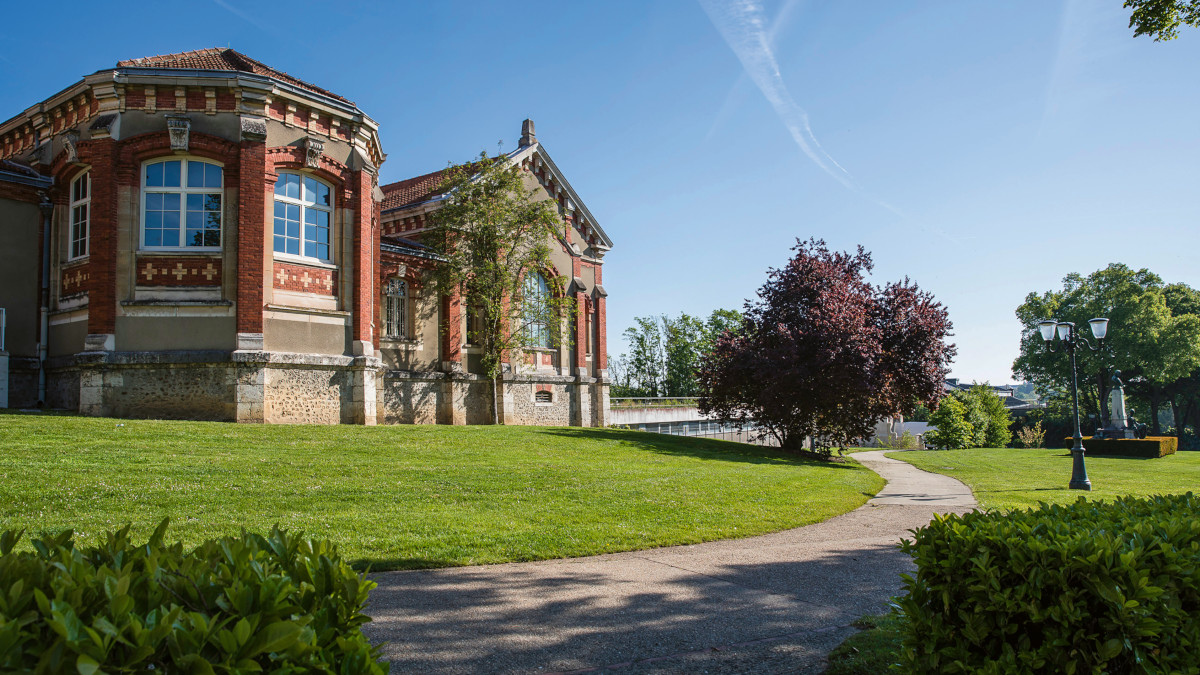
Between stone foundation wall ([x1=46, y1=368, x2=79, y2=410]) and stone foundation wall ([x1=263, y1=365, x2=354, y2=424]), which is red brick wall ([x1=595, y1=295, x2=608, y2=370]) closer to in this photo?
stone foundation wall ([x1=263, y1=365, x2=354, y2=424])

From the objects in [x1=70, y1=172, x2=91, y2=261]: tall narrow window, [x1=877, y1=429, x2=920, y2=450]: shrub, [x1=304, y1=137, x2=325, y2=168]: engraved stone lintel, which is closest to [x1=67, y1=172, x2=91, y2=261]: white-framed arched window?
[x1=70, y1=172, x2=91, y2=261]: tall narrow window

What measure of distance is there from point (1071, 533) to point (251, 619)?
408cm

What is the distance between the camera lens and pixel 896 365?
23344 millimetres

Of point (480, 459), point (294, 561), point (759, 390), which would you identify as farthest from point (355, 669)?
point (759, 390)

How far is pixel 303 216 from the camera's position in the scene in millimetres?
18781

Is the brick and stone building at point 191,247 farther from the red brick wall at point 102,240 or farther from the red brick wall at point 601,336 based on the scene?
the red brick wall at point 601,336

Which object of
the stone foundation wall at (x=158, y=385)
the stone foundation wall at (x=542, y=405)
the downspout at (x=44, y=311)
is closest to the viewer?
the stone foundation wall at (x=158, y=385)

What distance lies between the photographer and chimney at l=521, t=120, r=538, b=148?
98.0ft

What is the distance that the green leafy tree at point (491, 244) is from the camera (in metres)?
24.9

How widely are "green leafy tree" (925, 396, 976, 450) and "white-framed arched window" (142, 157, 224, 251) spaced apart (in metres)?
34.9

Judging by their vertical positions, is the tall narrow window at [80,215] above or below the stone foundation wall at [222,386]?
above

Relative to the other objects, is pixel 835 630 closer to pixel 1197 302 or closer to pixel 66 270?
pixel 66 270

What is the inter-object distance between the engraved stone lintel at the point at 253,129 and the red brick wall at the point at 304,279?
3094 mm

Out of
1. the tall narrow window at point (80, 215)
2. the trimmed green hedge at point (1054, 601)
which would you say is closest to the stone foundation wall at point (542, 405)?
the tall narrow window at point (80, 215)
